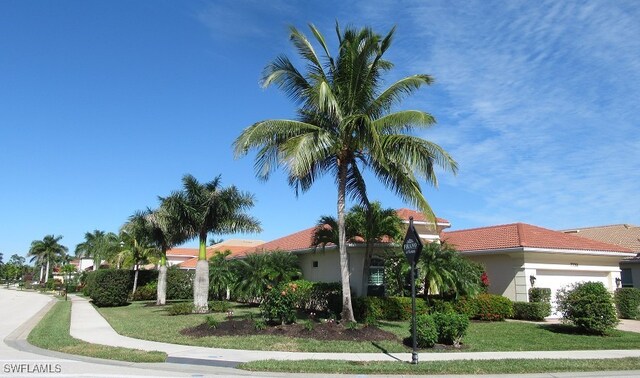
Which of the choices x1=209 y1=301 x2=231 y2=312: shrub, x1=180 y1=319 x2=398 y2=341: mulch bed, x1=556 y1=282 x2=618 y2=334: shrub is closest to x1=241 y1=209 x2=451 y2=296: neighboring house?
x1=209 y1=301 x2=231 y2=312: shrub

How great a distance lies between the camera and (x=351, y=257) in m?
22.5

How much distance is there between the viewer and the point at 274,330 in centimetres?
1459

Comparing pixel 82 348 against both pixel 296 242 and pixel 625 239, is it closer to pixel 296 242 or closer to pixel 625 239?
pixel 296 242

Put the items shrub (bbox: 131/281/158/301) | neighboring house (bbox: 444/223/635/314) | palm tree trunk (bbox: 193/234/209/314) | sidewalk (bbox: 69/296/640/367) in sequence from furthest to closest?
1. shrub (bbox: 131/281/158/301)
2. palm tree trunk (bbox: 193/234/209/314)
3. neighboring house (bbox: 444/223/635/314)
4. sidewalk (bbox: 69/296/640/367)

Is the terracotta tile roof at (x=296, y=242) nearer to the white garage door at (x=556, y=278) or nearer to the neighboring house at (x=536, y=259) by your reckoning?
the neighboring house at (x=536, y=259)

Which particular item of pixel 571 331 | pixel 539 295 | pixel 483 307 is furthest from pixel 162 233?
pixel 571 331

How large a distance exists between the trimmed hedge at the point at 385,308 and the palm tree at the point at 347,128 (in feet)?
12.2

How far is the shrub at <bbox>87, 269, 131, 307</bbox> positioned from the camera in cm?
3109

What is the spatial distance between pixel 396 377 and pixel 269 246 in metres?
24.2

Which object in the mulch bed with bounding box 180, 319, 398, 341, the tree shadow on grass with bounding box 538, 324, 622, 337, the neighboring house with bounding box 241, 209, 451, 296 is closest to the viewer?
the mulch bed with bounding box 180, 319, 398, 341

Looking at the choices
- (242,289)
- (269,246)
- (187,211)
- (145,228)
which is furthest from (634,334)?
(145,228)

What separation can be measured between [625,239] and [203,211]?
27.8 metres

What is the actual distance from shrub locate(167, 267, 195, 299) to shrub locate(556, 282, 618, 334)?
28.9 m

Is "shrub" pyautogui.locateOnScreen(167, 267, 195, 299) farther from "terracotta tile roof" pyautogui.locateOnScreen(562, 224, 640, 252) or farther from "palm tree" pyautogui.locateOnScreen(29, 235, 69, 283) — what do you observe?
"palm tree" pyautogui.locateOnScreen(29, 235, 69, 283)
